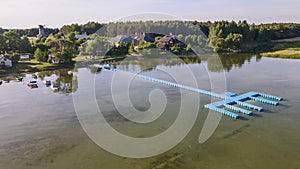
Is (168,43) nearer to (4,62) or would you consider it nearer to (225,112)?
(4,62)

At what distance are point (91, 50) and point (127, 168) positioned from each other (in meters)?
23.9

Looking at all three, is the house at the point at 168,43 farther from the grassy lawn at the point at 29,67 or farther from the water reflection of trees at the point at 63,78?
the water reflection of trees at the point at 63,78

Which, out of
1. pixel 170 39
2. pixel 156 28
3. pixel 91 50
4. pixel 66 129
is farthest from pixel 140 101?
pixel 156 28

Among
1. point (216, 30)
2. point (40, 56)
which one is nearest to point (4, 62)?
point (40, 56)

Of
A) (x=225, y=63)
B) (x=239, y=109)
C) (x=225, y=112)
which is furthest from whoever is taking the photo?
(x=225, y=63)

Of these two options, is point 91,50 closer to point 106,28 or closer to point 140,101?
point 140,101

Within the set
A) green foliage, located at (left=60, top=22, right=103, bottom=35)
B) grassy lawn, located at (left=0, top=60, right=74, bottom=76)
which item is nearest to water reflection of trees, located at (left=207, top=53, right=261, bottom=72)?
grassy lawn, located at (left=0, top=60, right=74, bottom=76)

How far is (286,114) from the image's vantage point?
11719mm

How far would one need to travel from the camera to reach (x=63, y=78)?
20844 mm

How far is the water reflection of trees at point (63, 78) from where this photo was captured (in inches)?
673

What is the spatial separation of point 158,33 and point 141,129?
125 ft

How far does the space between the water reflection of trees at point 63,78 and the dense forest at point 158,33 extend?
10.9ft

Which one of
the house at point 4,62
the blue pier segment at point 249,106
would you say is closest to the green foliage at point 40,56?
the house at point 4,62

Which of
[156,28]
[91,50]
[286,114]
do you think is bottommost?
[286,114]
